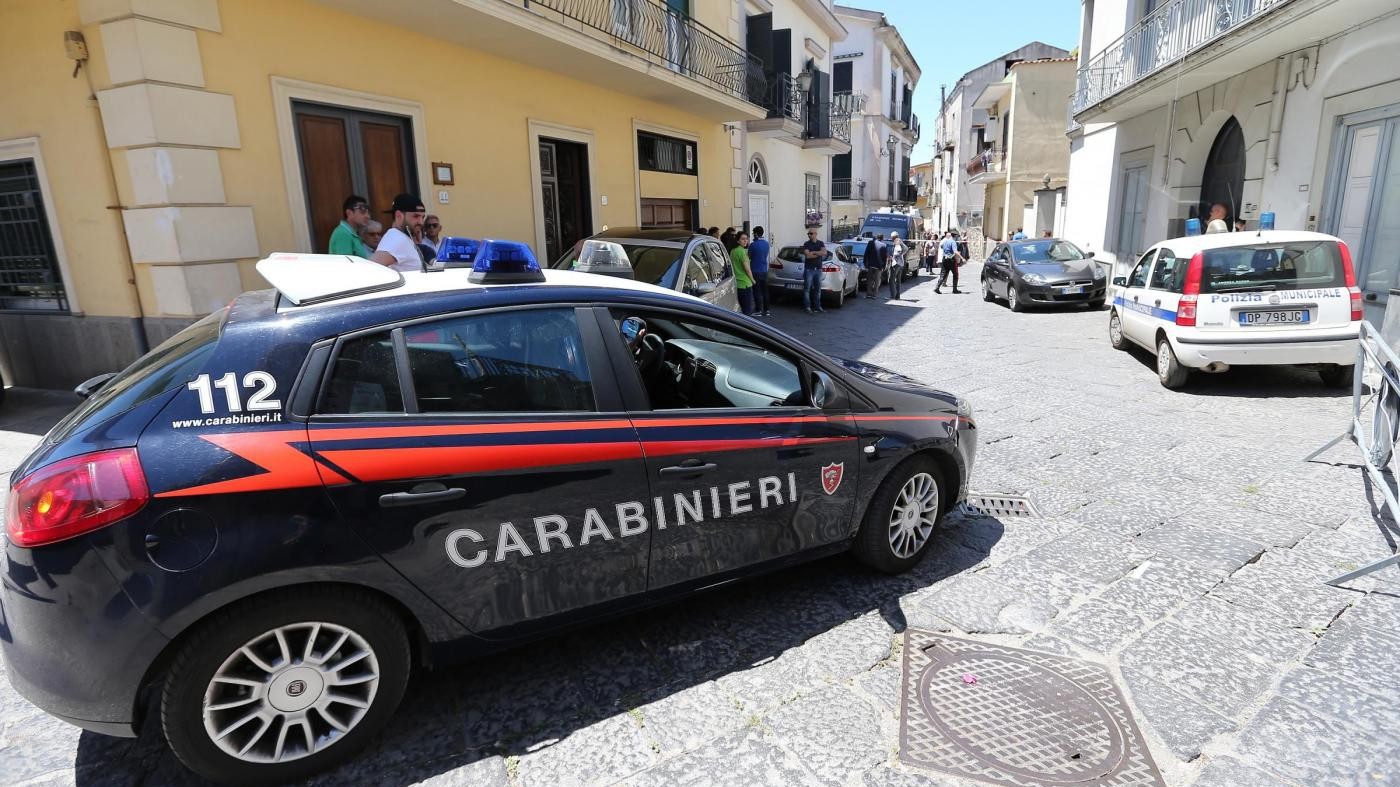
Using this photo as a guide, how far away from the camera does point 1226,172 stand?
13391 mm

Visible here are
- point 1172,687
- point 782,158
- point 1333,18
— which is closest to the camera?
point 1172,687

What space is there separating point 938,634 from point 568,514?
170cm

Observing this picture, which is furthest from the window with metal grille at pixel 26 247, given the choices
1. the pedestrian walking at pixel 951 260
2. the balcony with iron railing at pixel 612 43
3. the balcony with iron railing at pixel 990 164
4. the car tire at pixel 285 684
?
the balcony with iron railing at pixel 990 164

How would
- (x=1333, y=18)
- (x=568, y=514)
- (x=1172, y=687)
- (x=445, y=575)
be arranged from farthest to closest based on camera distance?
(x=1333, y=18) → (x=1172, y=687) → (x=568, y=514) → (x=445, y=575)

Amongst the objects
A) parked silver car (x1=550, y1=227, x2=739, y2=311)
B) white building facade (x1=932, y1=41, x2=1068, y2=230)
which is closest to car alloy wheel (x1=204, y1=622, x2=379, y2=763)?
parked silver car (x1=550, y1=227, x2=739, y2=311)

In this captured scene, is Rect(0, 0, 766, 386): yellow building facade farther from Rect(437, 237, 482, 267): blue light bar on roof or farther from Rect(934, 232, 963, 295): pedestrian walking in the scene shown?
Rect(934, 232, 963, 295): pedestrian walking

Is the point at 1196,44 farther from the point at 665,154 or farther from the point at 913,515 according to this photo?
the point at 913,515

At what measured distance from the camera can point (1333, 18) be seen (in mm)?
8930

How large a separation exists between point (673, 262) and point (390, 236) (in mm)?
2984

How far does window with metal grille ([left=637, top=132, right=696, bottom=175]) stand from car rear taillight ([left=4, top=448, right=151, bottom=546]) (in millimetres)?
11641

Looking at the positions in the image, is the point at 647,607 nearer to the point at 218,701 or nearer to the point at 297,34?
the point at 218,701

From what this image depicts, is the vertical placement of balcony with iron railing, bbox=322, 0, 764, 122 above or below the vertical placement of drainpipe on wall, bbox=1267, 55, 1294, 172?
above

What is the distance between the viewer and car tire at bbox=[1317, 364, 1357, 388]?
274 inches

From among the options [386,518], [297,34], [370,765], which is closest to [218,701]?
[370,765]
